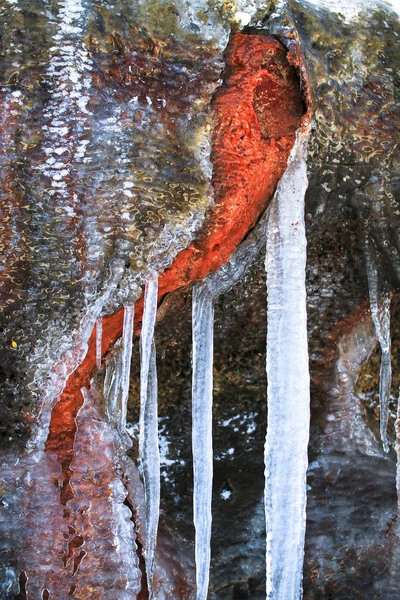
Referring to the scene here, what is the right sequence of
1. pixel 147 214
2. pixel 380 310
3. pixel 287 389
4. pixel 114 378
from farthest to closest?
pixel 380 310 < pixel 114 378 < pixel 287 389 < pixel 147 214

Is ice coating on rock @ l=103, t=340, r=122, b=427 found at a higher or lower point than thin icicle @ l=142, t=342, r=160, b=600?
higher

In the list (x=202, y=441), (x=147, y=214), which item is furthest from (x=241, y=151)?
(x=202, y=441)

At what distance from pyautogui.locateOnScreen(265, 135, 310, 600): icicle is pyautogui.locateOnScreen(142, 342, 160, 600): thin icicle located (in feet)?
1.16

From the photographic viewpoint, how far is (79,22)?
1804 mm

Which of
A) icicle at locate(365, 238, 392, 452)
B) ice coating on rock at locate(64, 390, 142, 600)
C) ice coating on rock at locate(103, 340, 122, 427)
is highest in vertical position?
icicle at locate(365, 238, 392, 452)

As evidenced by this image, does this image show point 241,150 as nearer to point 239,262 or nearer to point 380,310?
point 239,262

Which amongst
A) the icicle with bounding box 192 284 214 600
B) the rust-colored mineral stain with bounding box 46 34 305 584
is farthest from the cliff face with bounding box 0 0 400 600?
the icicle with bounding box 192 284 214 600

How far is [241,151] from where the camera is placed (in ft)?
6.21

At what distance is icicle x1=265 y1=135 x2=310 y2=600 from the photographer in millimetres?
1971

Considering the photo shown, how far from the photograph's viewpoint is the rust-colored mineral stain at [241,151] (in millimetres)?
1863

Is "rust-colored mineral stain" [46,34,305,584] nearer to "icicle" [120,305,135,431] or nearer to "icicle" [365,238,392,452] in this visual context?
"icicle" [120,305,135,431]

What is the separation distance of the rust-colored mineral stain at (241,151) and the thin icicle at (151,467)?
22 centimetres

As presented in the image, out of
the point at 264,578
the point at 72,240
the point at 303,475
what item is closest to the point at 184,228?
the point at 72,240

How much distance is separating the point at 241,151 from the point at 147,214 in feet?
0.99
